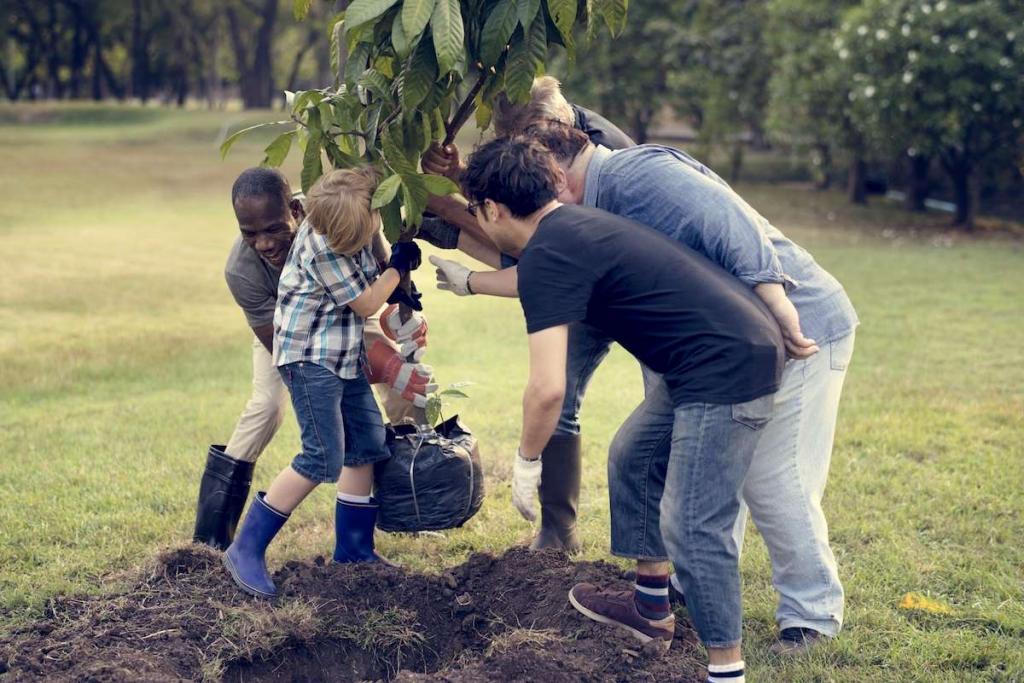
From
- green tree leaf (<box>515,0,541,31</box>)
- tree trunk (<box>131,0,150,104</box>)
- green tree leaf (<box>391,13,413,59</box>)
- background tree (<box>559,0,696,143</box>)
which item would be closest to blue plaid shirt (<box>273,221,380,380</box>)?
green tree leaf (<box>391,13,413,59</box>)

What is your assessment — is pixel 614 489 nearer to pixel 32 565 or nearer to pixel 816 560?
pixel 816 560

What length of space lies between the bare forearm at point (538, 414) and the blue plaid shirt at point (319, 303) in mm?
1046

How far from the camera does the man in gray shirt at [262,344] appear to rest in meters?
4.50

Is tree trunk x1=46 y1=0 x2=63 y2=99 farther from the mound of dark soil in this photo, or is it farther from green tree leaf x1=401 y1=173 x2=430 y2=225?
green tree leaf x1=401 y1=173 x2=430 y2=225

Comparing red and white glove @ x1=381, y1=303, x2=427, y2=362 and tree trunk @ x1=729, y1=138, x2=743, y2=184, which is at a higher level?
red and white glove @ x1=381, y1=303, x2=427, y2=362

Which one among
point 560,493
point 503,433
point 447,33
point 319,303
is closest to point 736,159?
point 503,433

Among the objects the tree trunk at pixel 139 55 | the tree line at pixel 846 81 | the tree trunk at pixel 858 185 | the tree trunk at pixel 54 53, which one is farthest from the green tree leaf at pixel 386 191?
the tree trunk at pixel 54 53

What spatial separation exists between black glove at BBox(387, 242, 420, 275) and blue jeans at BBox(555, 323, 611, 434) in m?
0.71

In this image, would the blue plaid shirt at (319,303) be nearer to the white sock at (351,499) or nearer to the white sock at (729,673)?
the white sock at (351,499)

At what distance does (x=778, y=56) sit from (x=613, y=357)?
45.0 ft

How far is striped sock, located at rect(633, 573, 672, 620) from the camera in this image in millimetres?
4094

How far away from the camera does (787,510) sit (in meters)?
3.97

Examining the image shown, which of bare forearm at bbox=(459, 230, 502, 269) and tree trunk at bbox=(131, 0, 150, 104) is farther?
tree trunk at bbox=(131, 0, 150, 104)

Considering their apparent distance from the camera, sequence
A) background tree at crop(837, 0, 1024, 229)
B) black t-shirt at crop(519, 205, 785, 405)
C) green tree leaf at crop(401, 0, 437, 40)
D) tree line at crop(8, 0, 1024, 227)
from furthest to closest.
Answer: tree line at crop(8, 0, 1024, 227), background tree at crop(837, 0, 1024, 229), green tree leaf at crop(401, 0, 437, 40), black t-shirt at crop(519, 205, 785, 405)
